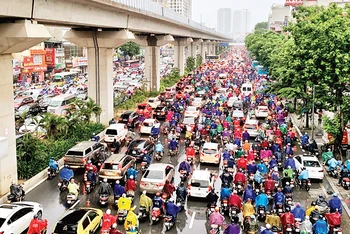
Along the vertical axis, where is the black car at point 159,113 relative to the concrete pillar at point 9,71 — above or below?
below

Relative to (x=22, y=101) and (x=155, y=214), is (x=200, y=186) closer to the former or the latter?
(x=155, y=214)

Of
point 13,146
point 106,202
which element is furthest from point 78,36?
point 106,202

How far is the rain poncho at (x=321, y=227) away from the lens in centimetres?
1481

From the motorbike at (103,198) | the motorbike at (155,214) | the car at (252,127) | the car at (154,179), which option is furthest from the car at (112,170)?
the car at (252,127)

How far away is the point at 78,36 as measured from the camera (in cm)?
3516

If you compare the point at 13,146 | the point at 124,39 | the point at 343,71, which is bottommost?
the point at 13,146

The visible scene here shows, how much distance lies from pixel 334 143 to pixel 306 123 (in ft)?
31.4

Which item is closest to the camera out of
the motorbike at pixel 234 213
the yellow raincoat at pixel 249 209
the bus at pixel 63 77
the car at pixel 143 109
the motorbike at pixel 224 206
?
the yellow raincoat at pixel 249 209

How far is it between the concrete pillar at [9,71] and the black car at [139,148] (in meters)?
6.75

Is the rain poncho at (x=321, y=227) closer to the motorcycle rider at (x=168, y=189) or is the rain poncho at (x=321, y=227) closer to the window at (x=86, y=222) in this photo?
the motorcycle rider at (x=168, y=189)

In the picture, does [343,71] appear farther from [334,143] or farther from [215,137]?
[215,137]

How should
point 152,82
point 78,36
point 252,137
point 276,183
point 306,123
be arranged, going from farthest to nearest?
point 152,82, point 306,123, point 78,36, point 252,137, point 276,183

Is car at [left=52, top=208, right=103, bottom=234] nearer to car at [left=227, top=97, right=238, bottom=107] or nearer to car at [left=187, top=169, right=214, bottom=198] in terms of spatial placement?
car at [left=187, top=169, right=214, bottom=198]

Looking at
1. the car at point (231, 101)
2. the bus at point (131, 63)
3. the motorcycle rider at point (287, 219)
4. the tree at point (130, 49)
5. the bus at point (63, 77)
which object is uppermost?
the tree at point (130, 49)
